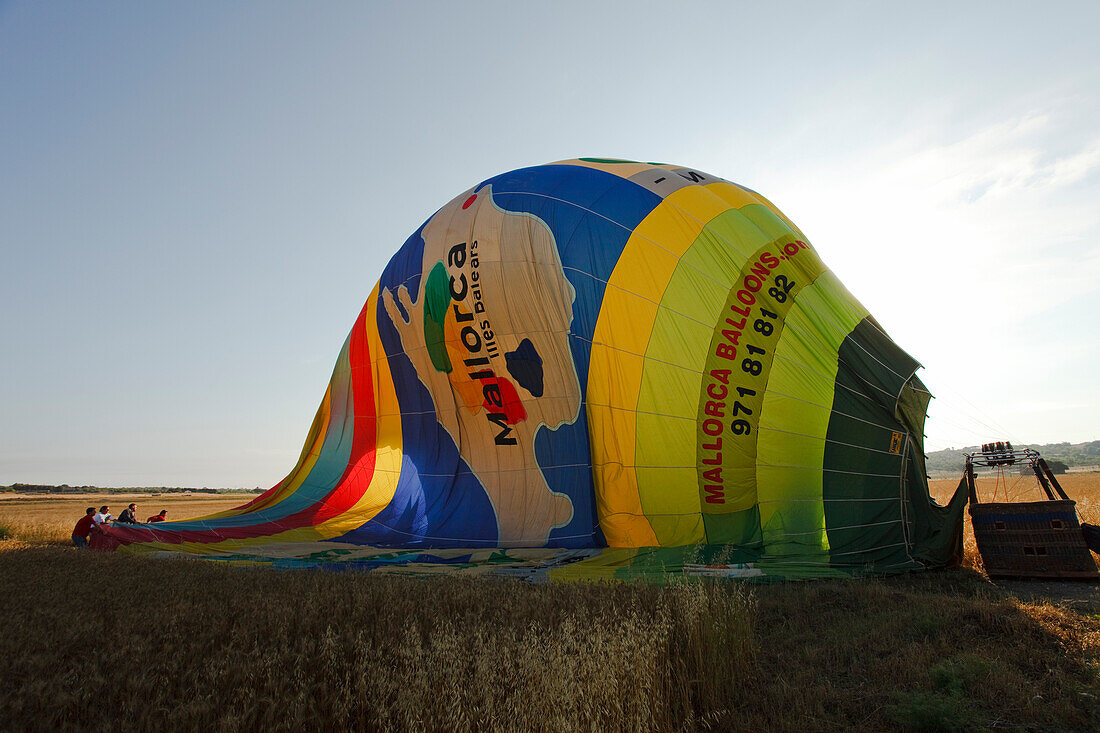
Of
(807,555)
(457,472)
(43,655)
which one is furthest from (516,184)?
(43,655)

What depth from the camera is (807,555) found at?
6.56 metres

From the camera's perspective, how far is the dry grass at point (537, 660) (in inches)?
100.0

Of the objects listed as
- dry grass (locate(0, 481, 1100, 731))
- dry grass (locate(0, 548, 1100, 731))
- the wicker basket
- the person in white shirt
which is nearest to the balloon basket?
the wicker basket

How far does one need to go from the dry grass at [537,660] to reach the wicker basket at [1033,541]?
42.8 inches

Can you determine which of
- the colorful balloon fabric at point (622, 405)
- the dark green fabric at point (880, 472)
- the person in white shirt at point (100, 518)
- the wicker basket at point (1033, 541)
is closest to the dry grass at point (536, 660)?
the wicker basket at point (1033, 541)

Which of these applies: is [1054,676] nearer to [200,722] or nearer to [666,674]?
[666,674]

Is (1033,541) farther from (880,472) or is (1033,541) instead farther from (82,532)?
(82,532)

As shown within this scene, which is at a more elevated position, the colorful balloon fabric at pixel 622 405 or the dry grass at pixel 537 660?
the colorful balloon fabric at pixel 622 405

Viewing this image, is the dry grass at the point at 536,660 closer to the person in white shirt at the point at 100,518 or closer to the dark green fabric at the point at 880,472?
the dark green fabric at the point at 880,472

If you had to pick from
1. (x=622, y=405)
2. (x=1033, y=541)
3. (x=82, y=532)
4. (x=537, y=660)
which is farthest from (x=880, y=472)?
(x=82, y=532)

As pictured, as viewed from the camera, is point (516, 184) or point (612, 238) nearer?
point (612, 238)

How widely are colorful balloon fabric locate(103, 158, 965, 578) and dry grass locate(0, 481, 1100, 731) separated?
178 centimetres

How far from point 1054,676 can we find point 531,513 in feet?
20.5

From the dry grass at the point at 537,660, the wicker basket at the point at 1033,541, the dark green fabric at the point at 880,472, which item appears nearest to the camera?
the dry grass at the point at 537,660
